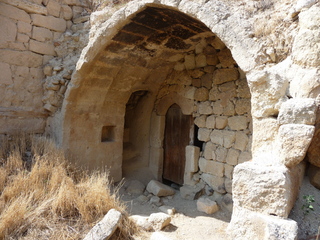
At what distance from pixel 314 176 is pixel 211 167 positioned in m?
2.51

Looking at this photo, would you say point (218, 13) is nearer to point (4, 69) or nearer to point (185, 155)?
point (185, 155)

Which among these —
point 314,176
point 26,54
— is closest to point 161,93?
point 26,54

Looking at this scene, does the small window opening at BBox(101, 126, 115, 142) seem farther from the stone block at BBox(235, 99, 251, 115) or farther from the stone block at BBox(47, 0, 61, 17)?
the stone block at BBox(235, 99, 251, 115)

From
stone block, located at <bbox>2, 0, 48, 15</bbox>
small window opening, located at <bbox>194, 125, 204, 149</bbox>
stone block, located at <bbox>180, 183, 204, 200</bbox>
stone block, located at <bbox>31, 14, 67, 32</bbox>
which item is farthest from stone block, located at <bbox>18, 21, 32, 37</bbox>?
stone block, located at <bbox>180, 183, 204, 200</bbox>

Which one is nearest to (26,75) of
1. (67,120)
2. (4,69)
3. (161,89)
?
(4,69)

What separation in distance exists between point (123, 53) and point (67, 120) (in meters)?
1.71

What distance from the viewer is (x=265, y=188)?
2.27 m

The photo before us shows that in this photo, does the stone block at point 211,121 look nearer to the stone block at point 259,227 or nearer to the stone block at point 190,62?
the stone block at point 190,62

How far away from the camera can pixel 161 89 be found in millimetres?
6148

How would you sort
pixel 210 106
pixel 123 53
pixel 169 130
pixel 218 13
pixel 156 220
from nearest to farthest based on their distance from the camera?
pixel 218 13, pixel 156 220, pixel 123 53, pixel 210 106, pixel 169 130

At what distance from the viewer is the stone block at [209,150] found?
5156 mm

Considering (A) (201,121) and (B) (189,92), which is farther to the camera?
(B) (189,92)

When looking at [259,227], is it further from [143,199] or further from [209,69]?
[209,69]

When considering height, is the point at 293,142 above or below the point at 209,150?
above
